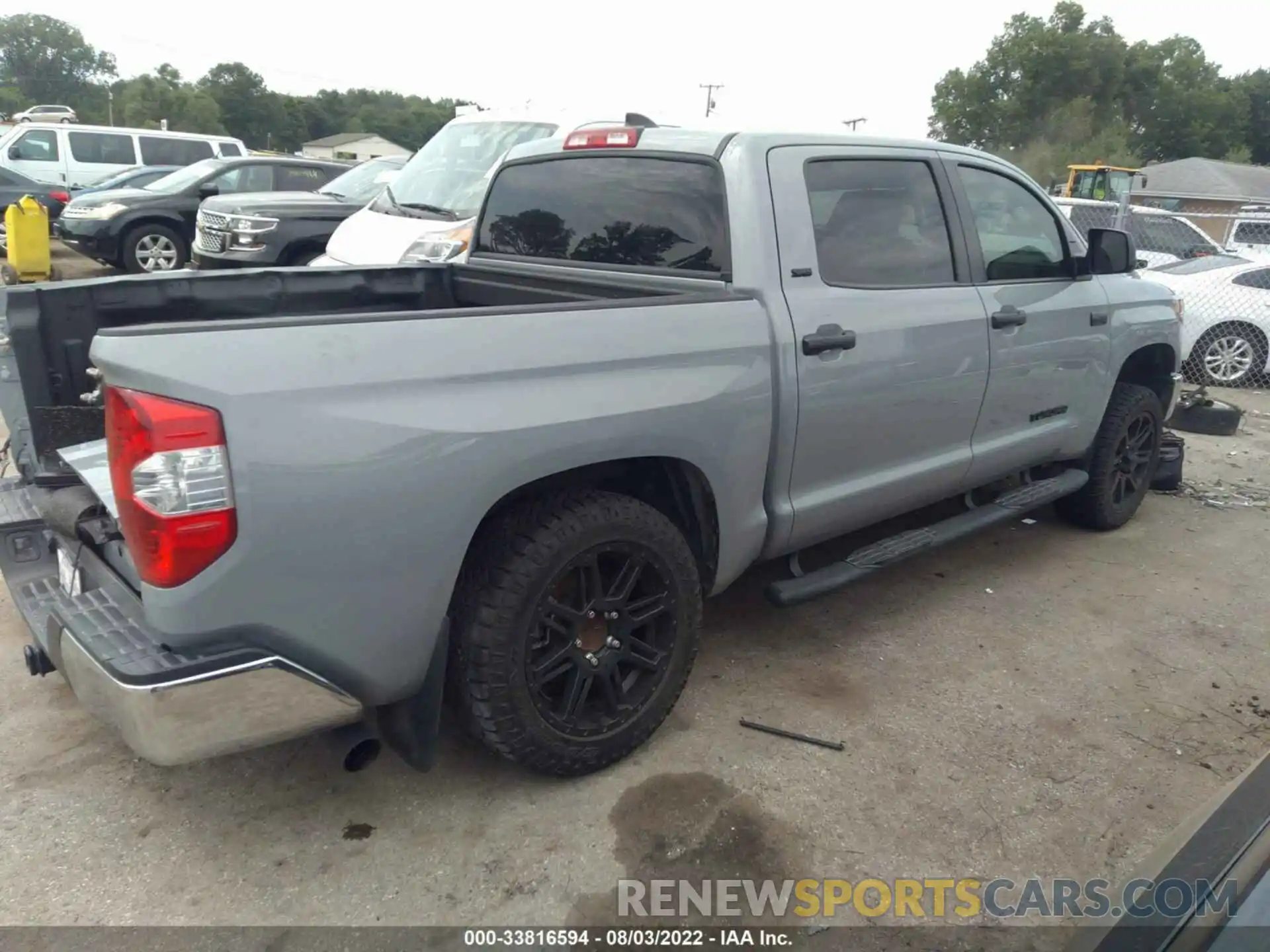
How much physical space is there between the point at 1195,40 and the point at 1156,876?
8512cm

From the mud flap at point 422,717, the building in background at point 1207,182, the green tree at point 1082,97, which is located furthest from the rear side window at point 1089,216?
the green tree at point 1082,97

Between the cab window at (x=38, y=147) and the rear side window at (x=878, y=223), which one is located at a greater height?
the cab window at (x=38, y=147)

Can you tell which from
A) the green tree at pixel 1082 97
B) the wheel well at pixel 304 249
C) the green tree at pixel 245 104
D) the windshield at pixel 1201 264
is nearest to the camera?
the wheel well at pixel 304 249

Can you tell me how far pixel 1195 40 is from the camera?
69188mm

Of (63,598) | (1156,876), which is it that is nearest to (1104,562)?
(1156,876)

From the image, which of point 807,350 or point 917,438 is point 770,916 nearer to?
point 807,350

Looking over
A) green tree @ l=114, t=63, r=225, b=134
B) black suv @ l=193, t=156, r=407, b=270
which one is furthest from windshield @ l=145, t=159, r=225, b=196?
green tree @ l=114, t=63, r=225, b=134

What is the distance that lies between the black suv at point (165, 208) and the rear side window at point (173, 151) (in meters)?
5.37

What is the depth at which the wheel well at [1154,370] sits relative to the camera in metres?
5.03

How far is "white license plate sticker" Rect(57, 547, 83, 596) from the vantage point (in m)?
2.57

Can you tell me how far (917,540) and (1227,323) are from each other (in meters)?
7.87

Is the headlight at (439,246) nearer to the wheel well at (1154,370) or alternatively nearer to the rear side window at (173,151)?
the wheel well at (1154,370)

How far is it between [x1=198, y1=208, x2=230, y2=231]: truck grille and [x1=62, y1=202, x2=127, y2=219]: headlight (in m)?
2.92

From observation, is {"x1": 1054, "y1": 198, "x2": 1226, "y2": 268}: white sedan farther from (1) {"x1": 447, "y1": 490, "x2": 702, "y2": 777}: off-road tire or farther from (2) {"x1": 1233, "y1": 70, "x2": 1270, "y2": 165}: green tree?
(2) {"x1": 1233, "y1": 70, "x2": 1270, "y2": 165}: green tree
